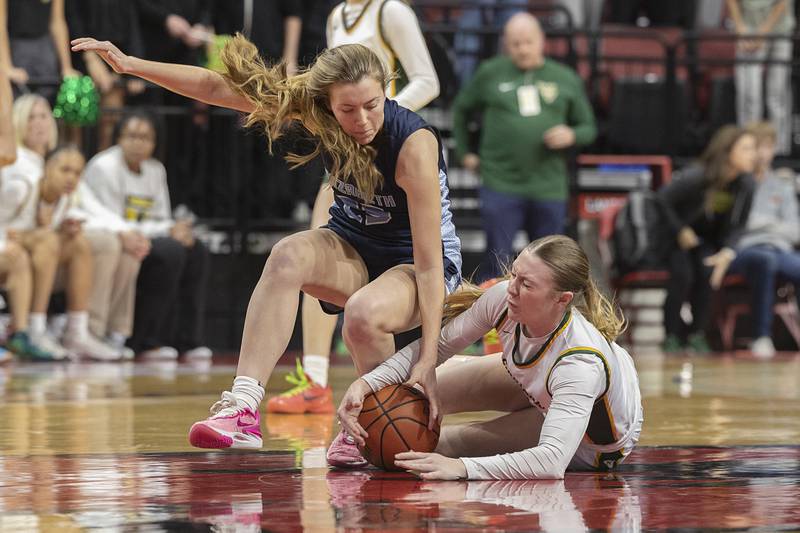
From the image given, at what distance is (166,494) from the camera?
125 inches

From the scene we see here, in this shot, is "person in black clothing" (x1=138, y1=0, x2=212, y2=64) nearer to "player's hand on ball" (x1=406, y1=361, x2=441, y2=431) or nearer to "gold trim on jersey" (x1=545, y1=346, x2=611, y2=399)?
"player's hand on ball" (x1=406, y1=361, x2=441, y2=431)

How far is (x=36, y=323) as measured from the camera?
28.9 ft

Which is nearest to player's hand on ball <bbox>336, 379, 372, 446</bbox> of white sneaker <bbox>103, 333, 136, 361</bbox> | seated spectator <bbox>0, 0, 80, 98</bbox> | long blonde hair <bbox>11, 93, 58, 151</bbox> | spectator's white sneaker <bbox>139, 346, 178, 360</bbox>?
long blonde hair <bbox>11, 93, 58, 151</bbox>

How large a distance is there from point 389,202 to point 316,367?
1566 mm

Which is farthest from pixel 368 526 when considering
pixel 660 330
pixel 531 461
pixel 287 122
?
pixel 660 330

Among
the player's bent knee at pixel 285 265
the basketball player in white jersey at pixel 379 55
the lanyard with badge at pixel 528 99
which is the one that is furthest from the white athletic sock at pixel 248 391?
Answer: the lanyard with badge at pixel 528 99

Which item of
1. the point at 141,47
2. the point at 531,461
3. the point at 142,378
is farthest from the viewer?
the point at 141,47

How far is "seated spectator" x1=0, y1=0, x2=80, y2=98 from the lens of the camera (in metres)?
9.13

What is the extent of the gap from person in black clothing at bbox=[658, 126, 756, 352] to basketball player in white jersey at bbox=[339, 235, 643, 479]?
6973mm

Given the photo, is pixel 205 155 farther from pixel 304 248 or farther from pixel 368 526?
pixel 368 526

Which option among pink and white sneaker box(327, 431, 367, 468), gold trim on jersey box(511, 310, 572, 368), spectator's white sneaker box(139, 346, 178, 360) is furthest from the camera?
spectator's white sneaker box(139, 346, 178, 360)

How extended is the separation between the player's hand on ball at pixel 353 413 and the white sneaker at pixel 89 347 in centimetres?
572

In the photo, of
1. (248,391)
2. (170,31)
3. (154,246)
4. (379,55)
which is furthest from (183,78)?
(170,31)

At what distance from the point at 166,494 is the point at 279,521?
496 millimetres
